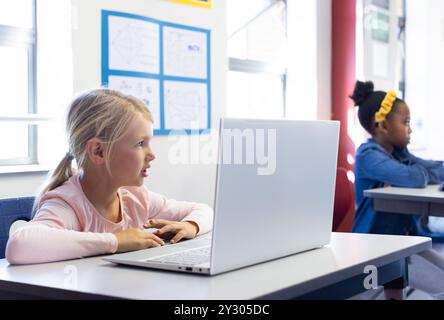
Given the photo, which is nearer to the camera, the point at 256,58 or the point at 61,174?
the point at 61,174

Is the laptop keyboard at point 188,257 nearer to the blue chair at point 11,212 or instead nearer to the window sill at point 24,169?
the blue chair at point 11,212

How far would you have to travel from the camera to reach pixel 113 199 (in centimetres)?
172

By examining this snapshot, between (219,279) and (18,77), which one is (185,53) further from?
(219,279)

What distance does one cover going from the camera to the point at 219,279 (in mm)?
1127

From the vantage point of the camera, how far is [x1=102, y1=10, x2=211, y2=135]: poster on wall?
2.90 metres

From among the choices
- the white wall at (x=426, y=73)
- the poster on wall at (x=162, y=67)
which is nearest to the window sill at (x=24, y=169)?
the poster on wall at (x=162, y=67)

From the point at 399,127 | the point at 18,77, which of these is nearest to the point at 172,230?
the point at 18,77

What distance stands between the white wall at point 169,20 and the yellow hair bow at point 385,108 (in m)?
0.82

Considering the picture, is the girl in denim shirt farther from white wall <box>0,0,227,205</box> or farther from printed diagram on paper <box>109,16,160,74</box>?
printed diagram on paper <box>109,16,160,74</box>

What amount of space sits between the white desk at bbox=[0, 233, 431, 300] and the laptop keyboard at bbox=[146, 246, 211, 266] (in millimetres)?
43

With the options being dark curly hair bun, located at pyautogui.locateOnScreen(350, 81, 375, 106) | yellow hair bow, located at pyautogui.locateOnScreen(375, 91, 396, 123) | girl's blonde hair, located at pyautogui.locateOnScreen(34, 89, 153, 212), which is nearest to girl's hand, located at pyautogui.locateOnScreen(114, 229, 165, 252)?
girl's blonde hair, located at pyautogui.locateOnScreen(34, 89, 153, 212)

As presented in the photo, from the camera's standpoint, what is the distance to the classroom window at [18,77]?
266 cm

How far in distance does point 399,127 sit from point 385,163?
0.30 m
